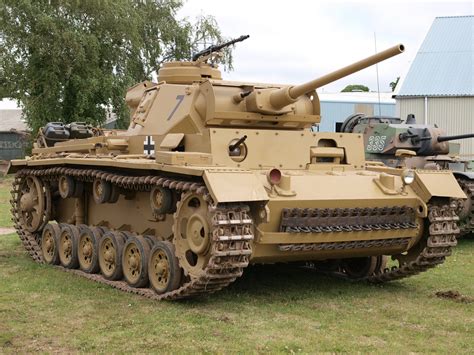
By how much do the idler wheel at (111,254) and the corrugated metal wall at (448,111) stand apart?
2612 centimetres

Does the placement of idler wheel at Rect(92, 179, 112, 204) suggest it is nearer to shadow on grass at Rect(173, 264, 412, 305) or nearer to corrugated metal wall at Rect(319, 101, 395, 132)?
shadow on grass at Rect(173, 264, 412, 305)

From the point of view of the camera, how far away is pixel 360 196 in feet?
33.8

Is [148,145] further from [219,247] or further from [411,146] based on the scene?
[411,146]

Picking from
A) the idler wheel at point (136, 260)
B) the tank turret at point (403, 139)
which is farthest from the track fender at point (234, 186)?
the tank turret at point (403, 139)

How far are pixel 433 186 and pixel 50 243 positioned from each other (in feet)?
21.9

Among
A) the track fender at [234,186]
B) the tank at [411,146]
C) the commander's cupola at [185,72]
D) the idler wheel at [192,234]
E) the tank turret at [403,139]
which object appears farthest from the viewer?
the tank turret at [403,139]

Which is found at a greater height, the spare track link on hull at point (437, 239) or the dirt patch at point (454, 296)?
the spare track link on hull at point (437, 239)

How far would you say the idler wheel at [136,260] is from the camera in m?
10.9

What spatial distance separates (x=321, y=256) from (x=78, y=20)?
2929cm

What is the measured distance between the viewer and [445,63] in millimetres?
36875

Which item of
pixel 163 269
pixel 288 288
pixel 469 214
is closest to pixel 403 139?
pixel 469 214

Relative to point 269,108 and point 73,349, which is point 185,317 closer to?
point 73,349

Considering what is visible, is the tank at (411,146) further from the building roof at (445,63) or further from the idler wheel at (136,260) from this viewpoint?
the building roof at (445,63)

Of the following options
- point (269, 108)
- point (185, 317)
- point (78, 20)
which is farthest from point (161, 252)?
point (78, 20)
